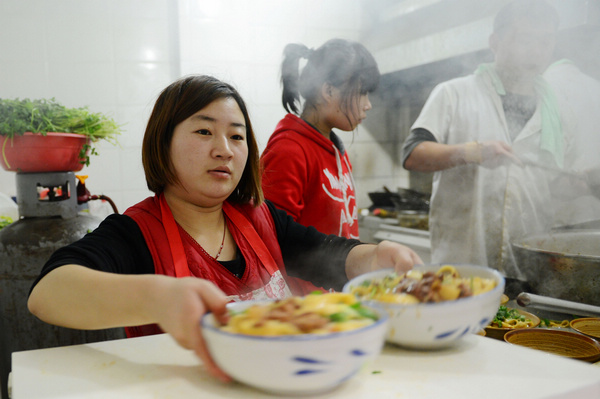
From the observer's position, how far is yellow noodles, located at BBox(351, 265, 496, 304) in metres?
0.70

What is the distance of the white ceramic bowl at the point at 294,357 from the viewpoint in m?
0.52

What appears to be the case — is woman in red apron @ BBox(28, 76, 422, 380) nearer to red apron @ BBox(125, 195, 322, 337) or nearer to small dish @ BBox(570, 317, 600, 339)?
red apron @ BBox(125, 195, 322, 337)

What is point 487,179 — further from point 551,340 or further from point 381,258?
point 381,258

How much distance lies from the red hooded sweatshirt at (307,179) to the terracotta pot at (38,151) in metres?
0.68

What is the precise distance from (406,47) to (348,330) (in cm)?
223

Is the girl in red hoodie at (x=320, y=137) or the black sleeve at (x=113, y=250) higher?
the girl in red hoodie at (x=320, y=137)

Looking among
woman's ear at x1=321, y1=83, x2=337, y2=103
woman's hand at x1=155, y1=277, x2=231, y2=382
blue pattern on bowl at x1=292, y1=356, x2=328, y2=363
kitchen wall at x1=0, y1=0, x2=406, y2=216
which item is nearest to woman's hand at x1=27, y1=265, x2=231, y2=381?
woman's hand at x1=155, y1=277, x2=231, y2=382

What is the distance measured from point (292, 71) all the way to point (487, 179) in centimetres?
95

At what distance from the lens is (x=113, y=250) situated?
1.02 m

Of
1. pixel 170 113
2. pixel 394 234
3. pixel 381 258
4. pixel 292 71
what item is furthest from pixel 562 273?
pixel 394 234

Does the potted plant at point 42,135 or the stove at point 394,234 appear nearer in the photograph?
the potted plant at point 42,135

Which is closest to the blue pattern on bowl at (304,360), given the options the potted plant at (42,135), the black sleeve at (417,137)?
the potted plant at (42,135)

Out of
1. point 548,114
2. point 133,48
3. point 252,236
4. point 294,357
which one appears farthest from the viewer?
point 133,48

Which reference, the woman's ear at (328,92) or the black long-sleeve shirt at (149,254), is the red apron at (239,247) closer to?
the black long-sleeve shirt at (149,254)
